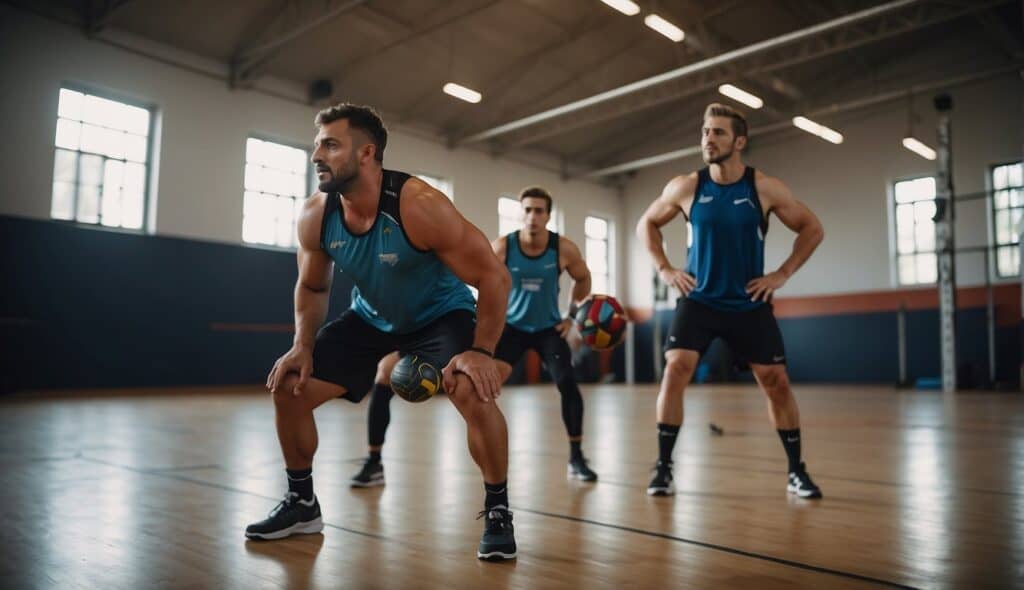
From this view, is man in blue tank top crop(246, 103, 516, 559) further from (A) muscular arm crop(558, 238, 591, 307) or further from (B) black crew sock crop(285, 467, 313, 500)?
(A) muscular arm crop(558, 238, 591, 307)

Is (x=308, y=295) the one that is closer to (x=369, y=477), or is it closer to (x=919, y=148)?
(x=369, y=477)

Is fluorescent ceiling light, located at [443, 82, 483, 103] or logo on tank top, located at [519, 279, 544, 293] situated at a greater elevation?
fluorescent ceiling light, located at [443, 82, 483, 103]

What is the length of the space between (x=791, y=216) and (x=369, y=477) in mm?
1933

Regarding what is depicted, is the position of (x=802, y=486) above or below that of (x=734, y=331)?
below

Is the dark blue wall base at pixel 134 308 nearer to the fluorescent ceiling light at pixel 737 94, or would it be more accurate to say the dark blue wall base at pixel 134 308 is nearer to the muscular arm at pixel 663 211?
the fluorescent ceiling light at pixel 737 94

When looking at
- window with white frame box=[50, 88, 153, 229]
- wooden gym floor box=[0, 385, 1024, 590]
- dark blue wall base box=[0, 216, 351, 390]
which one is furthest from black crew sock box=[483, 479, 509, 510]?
window with white frame box=[50, 88, 153, 229]

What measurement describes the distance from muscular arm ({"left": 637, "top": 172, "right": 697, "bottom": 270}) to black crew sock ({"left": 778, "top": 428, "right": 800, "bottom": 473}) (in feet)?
2.60

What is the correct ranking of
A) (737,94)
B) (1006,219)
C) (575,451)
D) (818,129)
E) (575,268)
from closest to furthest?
1. (575,451)
2. (575,268)
3. (737,94)
4. (1006,219)
5. (818,129)

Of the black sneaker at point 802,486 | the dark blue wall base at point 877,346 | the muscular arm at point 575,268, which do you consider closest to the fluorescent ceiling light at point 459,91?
the dark blue wall base at point 877,346

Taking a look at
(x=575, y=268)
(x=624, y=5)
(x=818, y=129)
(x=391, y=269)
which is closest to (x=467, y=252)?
(x=391, y=269)

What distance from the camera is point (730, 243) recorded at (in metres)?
2.90

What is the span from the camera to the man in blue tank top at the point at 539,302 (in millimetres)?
3529

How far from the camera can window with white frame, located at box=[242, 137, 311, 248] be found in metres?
11.8

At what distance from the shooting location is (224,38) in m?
11.0
